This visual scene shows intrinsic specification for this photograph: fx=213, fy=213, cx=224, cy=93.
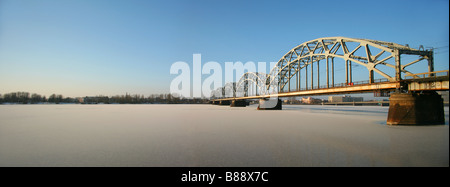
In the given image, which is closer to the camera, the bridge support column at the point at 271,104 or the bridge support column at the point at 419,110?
the bridge support column at the point at 419,110

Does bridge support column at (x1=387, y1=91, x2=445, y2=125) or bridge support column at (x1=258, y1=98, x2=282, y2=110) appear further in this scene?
bridge support column at (x1=258, y1=98, x2=282, y2=110)

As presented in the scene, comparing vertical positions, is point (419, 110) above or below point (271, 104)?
above

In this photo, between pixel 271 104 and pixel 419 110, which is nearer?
pixel 419 110

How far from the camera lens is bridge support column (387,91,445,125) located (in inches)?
647

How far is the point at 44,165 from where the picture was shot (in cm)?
612

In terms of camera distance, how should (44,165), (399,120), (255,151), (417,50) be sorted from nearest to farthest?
(44,165)
(255,151)
(399,120)
(417,50)

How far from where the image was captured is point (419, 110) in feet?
54.1

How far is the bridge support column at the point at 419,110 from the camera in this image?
1644 centimetres
